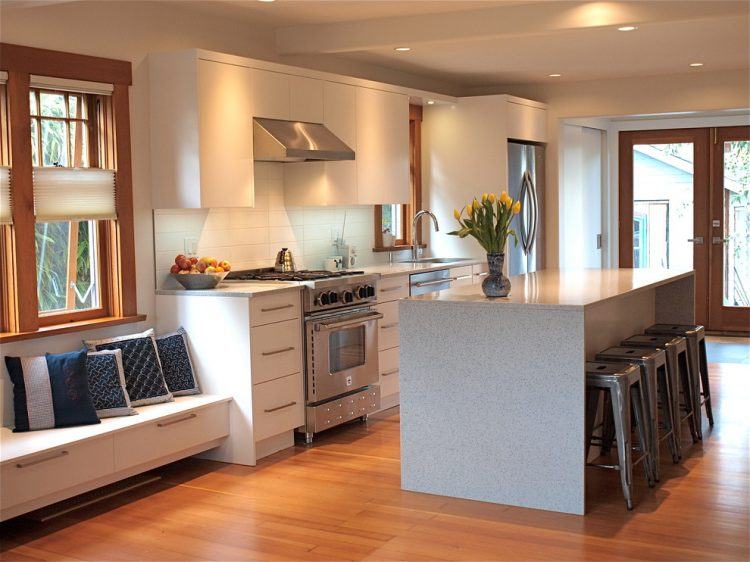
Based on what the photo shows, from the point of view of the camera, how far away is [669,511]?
4145 mm

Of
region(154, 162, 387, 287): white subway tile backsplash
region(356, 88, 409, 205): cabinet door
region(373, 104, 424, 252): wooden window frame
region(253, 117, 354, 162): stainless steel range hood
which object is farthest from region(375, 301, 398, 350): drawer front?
region(373, 104, 424, 252): wooden window frame

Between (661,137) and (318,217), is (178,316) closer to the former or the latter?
(318,217)

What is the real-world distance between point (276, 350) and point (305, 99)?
5.55 feet

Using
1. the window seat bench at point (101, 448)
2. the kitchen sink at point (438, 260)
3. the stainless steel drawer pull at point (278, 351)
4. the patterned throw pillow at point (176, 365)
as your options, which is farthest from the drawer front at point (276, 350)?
the kitchen sink at point (438, 260)

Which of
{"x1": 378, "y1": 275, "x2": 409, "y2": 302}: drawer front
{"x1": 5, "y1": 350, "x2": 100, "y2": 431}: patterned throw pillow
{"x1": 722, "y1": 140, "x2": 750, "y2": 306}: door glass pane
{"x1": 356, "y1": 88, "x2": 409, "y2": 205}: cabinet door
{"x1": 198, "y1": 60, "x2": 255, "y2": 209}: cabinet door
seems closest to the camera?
{"x1": 5, "y1": 350, "x2": 100, "y2": 431}: patterned throw pillow

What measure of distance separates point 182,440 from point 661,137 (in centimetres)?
684

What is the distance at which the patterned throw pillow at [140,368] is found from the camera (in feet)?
15.6

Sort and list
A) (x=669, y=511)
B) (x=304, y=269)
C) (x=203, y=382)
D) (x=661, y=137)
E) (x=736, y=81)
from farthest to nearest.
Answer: (x=661, y=137)
(x=736, y=81)
(x=304, y=269)
(x=203, y=382)
(x=669, y=511)

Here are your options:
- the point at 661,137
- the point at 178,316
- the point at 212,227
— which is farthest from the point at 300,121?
the point at 661,137

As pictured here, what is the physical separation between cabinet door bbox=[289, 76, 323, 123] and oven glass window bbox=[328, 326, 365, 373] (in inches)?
53.7

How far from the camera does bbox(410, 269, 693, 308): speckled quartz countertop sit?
4.30 m

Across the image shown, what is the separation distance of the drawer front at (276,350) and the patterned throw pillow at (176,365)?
36cm

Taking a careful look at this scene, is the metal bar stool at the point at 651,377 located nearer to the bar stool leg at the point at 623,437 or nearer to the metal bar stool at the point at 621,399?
the metal bar stool at the point at 621,399

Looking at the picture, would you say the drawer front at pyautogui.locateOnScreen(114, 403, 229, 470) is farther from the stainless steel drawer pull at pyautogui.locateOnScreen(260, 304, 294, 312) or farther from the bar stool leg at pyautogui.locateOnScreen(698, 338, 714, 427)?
the bar stool leg at pyautogui.locateOnScreen(698, 338, 714, 427)
